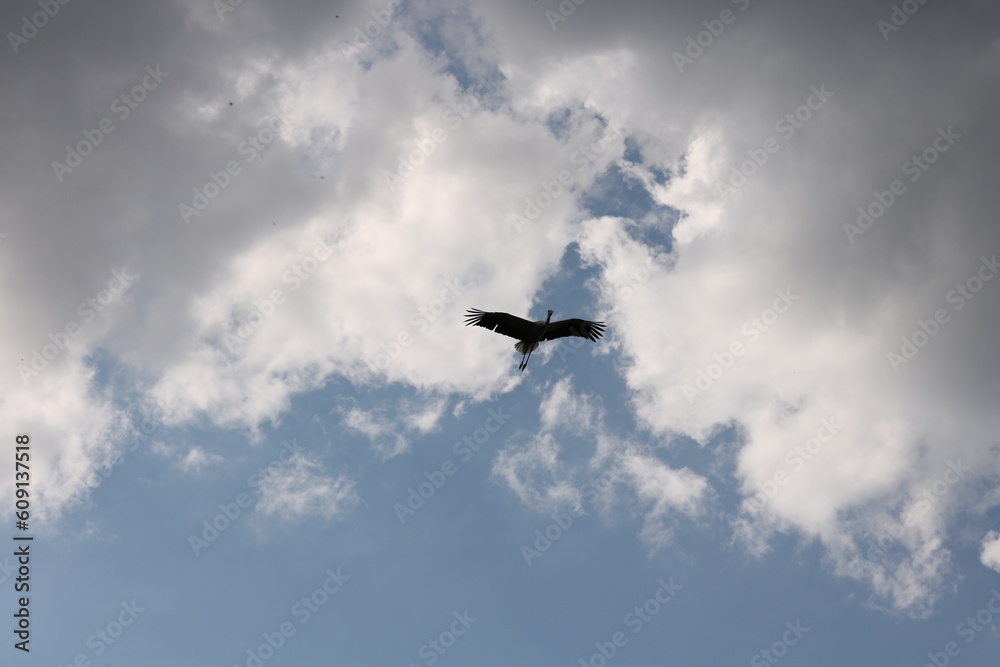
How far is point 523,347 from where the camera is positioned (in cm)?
3903

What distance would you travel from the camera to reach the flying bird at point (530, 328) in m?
37.5

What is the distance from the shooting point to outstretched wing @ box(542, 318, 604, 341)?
125 feet

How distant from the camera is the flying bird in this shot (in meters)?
Result: 37.5

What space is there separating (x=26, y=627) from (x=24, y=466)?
26.2 ft

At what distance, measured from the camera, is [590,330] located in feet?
127

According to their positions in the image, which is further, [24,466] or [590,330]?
[590,330]

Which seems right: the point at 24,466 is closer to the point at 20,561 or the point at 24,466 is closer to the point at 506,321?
the point at 20,561

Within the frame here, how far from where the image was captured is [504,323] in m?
37.8

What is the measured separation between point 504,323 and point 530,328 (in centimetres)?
167

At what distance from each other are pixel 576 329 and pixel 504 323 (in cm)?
469

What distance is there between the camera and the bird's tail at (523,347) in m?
38.9

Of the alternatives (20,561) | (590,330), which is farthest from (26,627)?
(590,330)

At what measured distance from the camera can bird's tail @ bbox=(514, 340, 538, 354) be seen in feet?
128

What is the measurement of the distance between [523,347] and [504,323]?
7.61 feet
